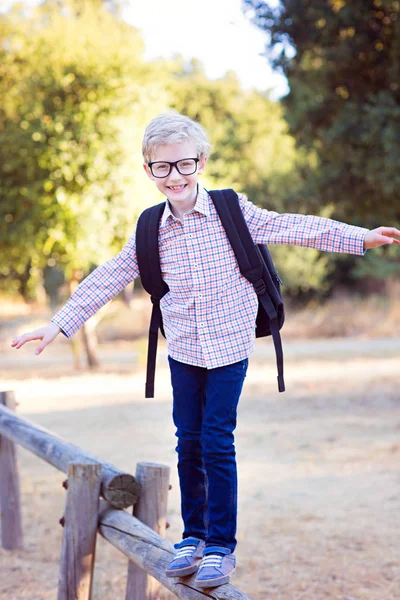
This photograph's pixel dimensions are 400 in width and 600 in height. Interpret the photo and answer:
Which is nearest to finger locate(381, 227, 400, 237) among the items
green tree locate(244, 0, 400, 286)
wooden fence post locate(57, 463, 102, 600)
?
wooden fence post locate(57, 463, 102, 600)

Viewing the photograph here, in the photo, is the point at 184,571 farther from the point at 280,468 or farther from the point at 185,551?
the point at 280,468

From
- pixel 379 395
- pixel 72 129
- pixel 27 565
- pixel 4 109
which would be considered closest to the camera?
pixel 27 565

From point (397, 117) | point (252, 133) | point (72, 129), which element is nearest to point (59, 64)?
point (72, 129)

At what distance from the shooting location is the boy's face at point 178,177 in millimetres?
2746

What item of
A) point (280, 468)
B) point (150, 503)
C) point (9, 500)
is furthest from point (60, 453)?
point (280, 468)

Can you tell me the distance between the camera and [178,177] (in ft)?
9.06

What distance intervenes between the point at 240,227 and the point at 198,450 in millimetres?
833

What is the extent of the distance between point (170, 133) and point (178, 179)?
0.16m

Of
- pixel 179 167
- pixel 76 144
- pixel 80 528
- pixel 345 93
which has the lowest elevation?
pixel 80 528

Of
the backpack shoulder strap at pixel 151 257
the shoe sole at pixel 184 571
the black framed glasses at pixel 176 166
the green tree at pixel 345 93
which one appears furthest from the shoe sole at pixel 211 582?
the green tree at pixel 345 93

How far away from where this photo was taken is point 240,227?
2.84 meters

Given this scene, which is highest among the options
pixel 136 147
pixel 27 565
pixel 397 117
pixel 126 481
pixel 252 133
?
pixel 252 133

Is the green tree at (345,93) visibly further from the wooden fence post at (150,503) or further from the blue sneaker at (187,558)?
the blue sneaker at (187,558)

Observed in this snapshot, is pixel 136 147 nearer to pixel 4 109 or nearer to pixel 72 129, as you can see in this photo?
pixel 72 129
